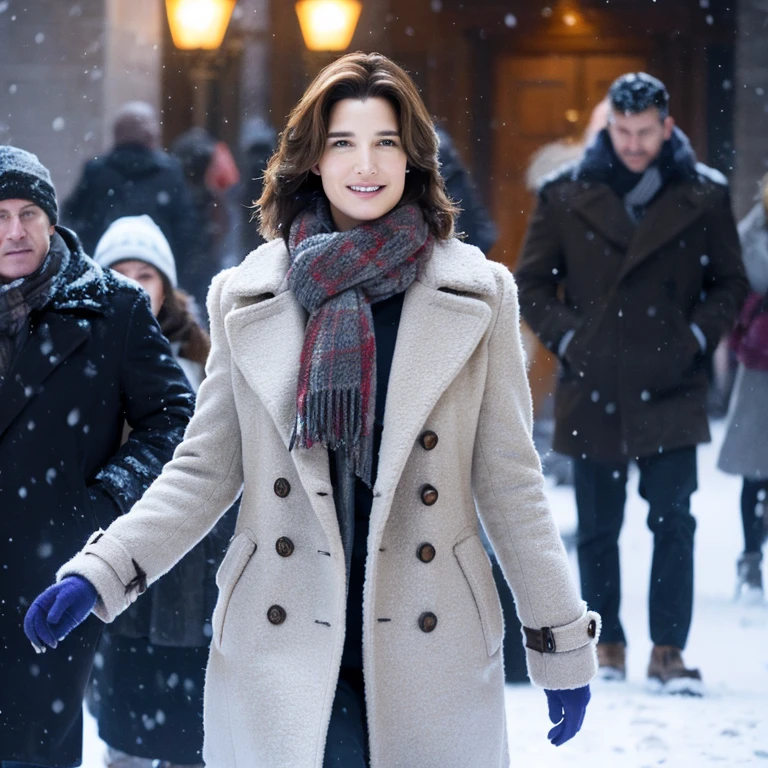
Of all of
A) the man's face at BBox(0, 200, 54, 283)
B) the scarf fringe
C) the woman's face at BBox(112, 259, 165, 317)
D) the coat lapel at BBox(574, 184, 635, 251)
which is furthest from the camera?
the coat lapel at BBox(574, 184, 635, 251)

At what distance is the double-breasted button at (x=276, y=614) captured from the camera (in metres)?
2.47

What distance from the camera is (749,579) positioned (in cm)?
524

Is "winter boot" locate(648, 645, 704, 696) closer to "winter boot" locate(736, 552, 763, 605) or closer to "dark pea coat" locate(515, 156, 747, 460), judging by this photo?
"winter boot" locate(736, 552, 763, 605)

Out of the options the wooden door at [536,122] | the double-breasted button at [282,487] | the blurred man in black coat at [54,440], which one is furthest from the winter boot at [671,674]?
the double-breasted button at [282,487]

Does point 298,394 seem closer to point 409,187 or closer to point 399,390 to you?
point 399,390

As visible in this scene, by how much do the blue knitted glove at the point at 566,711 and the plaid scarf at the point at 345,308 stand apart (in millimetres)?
489

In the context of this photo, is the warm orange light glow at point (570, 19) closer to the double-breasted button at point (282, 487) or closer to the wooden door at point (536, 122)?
the wooden door at point (536, 122)

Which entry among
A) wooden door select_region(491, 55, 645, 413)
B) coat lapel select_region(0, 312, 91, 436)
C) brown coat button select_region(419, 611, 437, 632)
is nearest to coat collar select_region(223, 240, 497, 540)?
brown coat button select_region(419, 611, 437, 632)

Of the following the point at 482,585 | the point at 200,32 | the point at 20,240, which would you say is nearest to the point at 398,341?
the point at 482,585

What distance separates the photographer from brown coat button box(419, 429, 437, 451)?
243 cm

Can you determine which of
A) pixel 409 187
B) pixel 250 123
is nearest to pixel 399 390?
pixel 409 187

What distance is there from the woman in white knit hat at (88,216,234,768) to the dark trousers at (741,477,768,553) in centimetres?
219

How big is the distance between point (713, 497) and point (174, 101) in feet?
8.23

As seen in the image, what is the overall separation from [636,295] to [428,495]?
2.61 metres
